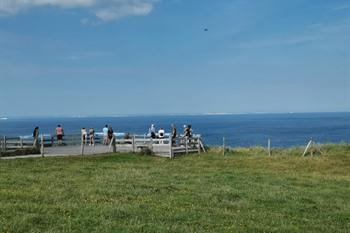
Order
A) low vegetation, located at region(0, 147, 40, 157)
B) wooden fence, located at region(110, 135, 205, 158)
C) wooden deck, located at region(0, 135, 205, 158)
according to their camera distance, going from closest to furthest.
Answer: low vegetation, located at region(0, 147, 40, 157) < wooden deck, located at region(0, 135, 205, 158) < wooden fence, located at region(110, 135, 205, 158)

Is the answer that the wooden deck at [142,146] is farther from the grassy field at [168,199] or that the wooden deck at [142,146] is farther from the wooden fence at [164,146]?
the grassy field at [168,199]

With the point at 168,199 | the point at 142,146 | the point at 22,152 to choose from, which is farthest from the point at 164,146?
the point at 168,199

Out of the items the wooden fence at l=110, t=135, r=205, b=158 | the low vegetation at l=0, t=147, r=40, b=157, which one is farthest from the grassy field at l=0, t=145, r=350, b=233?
the wooden fence at l=110, t=135, r=205, b=158

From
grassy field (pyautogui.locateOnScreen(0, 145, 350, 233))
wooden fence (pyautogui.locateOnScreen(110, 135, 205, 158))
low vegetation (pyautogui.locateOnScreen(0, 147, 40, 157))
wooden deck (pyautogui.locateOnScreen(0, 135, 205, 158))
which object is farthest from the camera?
wooden fence (pyautogui.locateOnScreen(110, 135, 205, 158))

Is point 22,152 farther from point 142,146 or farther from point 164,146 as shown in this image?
point 164,146

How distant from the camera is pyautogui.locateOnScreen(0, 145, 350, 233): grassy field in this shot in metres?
13.9

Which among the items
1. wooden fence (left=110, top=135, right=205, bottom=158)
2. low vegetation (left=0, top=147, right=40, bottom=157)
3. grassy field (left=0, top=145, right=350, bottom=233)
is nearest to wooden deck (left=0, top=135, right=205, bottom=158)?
wooden fence (left=110, top=135, right=205, bottom=158)

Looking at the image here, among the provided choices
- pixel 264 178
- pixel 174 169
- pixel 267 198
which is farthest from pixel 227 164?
pixel 267 198

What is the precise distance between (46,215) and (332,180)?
58.6 feet

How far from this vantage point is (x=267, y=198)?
66.1 ft

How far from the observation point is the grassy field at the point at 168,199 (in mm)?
13883

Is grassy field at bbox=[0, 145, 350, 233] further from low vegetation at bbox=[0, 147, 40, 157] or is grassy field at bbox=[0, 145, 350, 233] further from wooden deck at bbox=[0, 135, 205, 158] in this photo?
wooden deck at bbox=[0, 135, 205, 158]

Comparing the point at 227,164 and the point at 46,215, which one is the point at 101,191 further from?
the point at 227,164

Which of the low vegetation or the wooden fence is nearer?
the low vegetation
